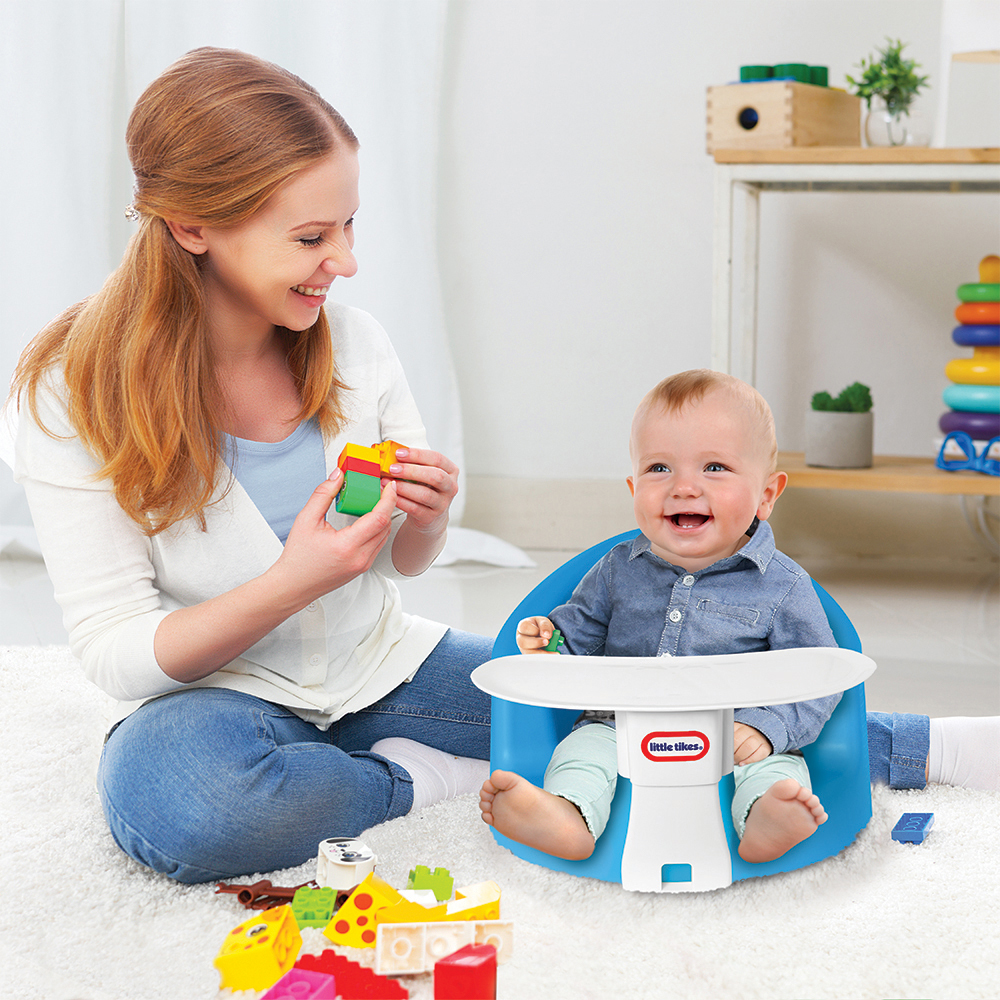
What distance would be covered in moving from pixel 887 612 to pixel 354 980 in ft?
4.29

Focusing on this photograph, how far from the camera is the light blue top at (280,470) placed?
0.92 metres

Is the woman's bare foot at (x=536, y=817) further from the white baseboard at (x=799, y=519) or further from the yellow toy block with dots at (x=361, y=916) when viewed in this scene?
the white baseboard at (x=799, y=519)

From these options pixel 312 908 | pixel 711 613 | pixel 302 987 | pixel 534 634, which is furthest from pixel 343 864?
pixel 711 613

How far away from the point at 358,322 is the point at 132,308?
24 cm

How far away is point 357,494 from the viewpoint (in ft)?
2.75

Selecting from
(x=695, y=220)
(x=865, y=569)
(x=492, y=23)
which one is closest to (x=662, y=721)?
(x=865, y=569)

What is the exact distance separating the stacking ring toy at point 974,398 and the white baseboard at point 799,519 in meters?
0.29

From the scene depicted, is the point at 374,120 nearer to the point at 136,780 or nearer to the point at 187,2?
the point at 187,2

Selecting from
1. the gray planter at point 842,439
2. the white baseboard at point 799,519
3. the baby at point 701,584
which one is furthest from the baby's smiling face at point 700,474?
the white baseboard at point 799,519

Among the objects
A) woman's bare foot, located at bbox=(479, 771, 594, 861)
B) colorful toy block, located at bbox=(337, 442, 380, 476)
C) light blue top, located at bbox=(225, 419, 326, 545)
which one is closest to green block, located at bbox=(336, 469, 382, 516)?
colorful toy block, located at bbox=(337, 442, 380, 476)

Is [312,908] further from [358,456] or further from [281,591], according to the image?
[358,456]

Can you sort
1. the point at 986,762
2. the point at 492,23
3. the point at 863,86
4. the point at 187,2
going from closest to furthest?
1. the point at 986,762
2. the point at 863,86
3. the point at 187,2
4. the point at 492,23

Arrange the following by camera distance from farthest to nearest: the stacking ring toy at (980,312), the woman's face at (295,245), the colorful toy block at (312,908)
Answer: the stacking ring toy at (980,312) → the woman's face at (295,245) → the colorful toy block at (312,908)

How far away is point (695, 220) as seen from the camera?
2.11 m
